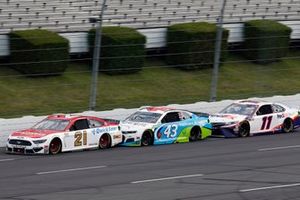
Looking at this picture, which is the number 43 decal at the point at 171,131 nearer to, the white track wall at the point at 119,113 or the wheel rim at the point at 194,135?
the wheel rim at the point at 194,135

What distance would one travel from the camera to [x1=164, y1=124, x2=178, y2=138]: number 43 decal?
2889 centimetres

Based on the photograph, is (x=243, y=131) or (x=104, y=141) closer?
(x=104, y=141)

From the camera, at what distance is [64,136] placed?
86.6 ft

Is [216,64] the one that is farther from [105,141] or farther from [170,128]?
[105,141]

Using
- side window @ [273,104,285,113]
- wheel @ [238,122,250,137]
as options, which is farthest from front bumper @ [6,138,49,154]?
side window @ [273,104,285,113]

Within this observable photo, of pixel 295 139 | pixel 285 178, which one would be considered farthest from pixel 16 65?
pixel 285 178

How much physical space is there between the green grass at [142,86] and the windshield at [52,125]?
3.72 metres

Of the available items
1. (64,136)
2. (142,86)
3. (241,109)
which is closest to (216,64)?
(142,86)

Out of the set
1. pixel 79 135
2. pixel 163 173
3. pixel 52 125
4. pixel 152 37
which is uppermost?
pixel 152 37

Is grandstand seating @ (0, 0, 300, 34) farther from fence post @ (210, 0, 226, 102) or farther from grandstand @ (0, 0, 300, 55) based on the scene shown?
fence post @ (210, 0, 226, 102)

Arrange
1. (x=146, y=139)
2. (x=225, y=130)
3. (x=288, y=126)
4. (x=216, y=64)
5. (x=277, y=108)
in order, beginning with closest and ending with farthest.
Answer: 1. (x=146, y=139)
2. (x=225, y=130)
3. (x=277, y=108)
4. (x=288, y=126)
5. (x=216, y=64)

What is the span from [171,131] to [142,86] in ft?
23.0

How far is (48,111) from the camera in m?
31.9

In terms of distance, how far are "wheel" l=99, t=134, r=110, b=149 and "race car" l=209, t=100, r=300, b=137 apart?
4.24m
